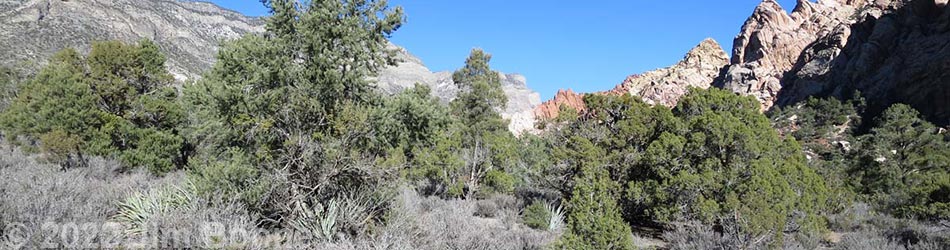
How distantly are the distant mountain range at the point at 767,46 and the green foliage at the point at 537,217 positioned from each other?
18.5ft

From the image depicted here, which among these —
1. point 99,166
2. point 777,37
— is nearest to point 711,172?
point 99,166

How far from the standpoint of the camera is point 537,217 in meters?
12.2

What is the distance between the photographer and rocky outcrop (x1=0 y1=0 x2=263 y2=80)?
177 ft

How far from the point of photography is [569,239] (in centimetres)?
679

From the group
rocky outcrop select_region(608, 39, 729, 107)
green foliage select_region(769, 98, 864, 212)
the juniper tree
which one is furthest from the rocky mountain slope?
rocky outcrop select_region(608, 39, 729, 107)

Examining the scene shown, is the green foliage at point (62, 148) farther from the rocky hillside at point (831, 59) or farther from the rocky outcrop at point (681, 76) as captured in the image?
the rocky outcrop at point (681, 76)

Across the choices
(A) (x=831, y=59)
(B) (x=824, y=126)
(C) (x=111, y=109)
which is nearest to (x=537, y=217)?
(C) (x=111, y=109)

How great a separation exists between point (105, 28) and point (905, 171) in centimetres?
9151

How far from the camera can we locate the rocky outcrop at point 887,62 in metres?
45.8

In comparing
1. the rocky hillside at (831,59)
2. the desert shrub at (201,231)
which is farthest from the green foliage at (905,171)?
the desert shrub at (201,231)

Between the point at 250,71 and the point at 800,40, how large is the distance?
106m

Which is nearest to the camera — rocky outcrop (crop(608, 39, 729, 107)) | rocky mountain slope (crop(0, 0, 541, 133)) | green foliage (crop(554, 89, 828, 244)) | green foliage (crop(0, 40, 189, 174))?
green foliage (crop(554, 89, 828, 244))

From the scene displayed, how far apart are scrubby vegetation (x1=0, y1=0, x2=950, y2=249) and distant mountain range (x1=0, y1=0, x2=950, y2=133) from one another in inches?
72.3

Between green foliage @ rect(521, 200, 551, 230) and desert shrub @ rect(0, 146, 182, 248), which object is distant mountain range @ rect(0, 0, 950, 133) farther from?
green foliage @ rect(521, 200, 551, 230)
